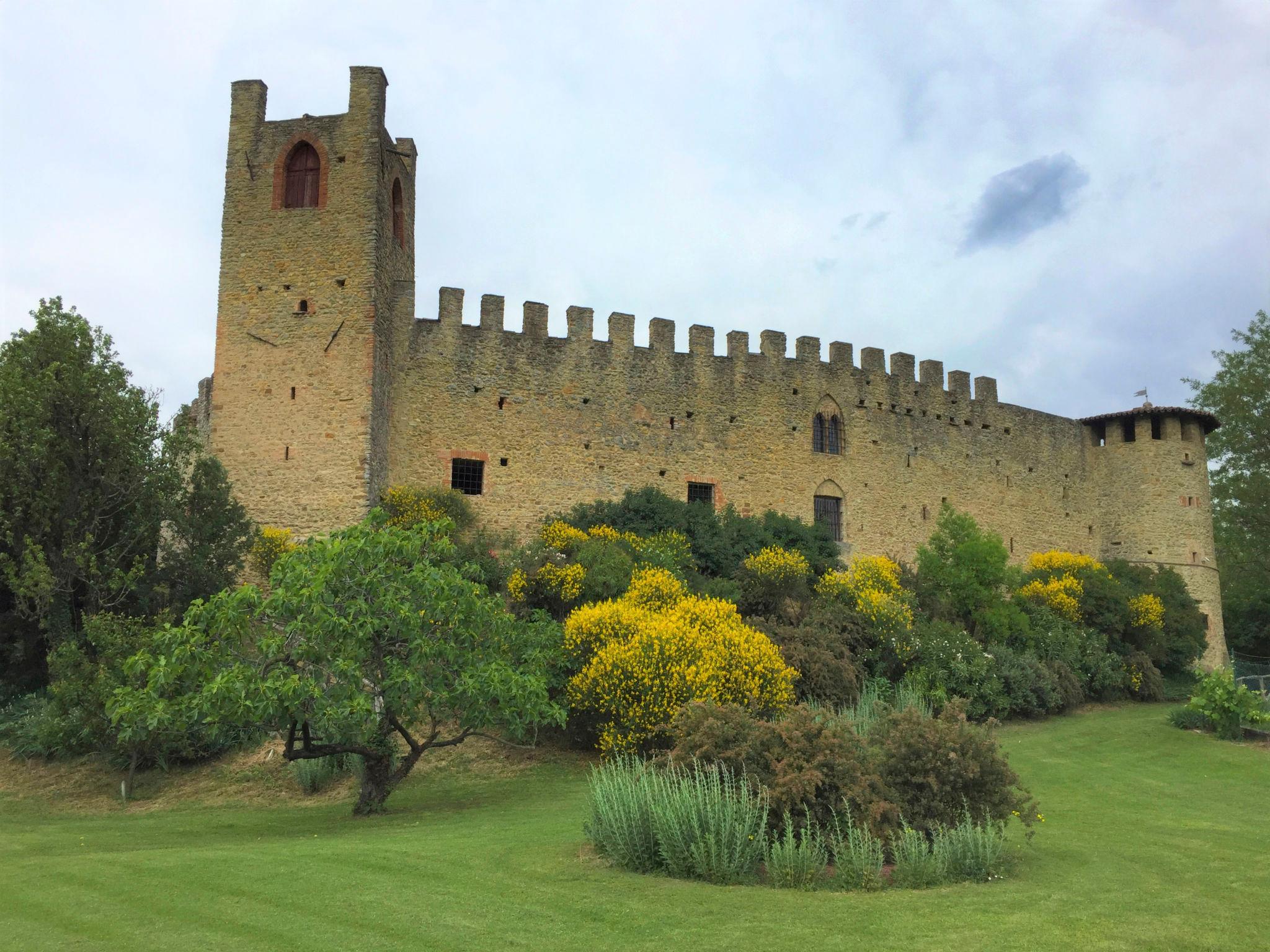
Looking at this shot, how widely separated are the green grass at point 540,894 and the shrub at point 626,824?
0.22 meters

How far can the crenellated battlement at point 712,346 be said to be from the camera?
79.4 feet

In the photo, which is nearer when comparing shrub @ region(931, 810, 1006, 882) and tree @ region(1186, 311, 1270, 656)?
shrub @ region(931, 810, 1006, 882)

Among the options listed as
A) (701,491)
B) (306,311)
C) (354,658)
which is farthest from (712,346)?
(354,658)

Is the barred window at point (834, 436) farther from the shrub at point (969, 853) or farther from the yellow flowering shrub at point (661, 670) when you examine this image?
the shrub at point (969, 853)

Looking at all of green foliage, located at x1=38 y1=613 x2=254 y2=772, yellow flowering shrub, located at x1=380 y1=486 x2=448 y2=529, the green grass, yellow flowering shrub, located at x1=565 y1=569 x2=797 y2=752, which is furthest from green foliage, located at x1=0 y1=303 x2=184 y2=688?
yellow flowering shrub, located at x1=565 y1=569 x2=797 y2=752

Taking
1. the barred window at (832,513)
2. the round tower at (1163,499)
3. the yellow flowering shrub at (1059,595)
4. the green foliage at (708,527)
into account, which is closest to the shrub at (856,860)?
the green foliage at (708,527)

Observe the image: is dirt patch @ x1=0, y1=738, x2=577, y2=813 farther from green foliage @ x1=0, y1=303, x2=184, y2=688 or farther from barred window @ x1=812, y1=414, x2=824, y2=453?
barred window @ x1=812, y1=414, x2=824, y2=453

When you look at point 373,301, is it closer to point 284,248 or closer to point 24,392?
point 284,248

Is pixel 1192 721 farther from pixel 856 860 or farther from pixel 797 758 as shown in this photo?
pixel 856 860

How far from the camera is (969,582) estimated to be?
24.3 m

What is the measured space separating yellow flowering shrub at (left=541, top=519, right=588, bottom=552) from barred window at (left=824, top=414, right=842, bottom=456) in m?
7.89

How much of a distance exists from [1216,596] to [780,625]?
17960 mm

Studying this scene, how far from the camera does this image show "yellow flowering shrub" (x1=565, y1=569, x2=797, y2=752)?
14.9 metres

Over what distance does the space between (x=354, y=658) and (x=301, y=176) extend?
13.5 meters
